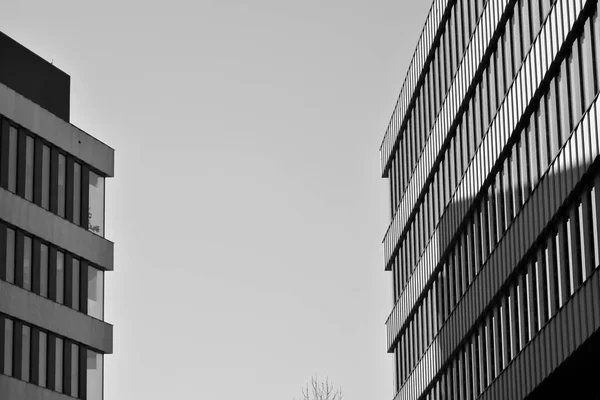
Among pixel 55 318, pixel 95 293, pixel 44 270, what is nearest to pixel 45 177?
pixel 44 270

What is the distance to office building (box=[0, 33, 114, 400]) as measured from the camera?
187 feet

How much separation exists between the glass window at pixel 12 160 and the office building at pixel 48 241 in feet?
0.13

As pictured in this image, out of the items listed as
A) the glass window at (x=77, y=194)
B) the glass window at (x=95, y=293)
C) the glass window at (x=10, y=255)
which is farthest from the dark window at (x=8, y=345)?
the glass window at (x=77, y=194)

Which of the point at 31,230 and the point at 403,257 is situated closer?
the point at 31,230

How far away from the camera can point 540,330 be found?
47.0 m

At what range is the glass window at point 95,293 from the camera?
207 ft

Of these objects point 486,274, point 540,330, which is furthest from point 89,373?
point 540,330

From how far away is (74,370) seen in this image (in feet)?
199

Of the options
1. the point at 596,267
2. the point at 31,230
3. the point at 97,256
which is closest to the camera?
the point at 596,267

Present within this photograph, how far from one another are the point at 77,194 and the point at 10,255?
6650 millimetres

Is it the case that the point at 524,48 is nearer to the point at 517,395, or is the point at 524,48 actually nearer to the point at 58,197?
the point at 517,395

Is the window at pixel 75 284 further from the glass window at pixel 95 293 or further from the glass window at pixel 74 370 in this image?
the glass window at pixel 74 370

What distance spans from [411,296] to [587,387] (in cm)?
2890

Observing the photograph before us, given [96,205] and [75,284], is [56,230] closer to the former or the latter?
[75,284]
